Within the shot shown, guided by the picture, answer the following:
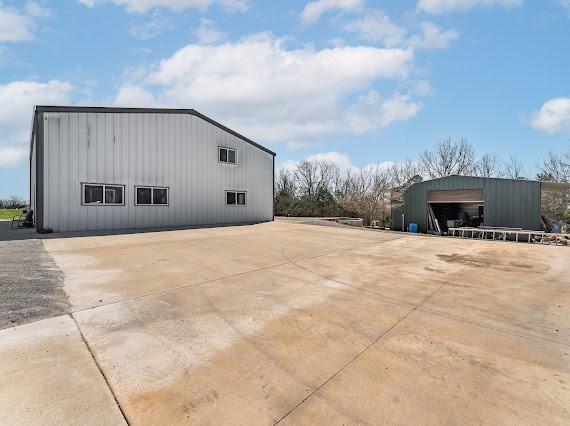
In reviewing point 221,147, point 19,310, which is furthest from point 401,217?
point 19,310

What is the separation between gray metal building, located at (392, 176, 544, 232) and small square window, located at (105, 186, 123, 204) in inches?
658

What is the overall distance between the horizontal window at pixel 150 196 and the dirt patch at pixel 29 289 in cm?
674

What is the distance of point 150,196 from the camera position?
14.1 m

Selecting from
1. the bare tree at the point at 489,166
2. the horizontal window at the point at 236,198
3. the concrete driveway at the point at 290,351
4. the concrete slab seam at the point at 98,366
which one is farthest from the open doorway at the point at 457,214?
the concrete slab seam at the point at 98,366

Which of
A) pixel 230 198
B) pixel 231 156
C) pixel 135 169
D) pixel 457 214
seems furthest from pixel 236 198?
pixel 457 214

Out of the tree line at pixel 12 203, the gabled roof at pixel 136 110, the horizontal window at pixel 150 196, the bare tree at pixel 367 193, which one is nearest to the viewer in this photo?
the gabled roof at pixel 136 110

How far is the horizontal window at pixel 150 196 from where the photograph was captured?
45.2 ft

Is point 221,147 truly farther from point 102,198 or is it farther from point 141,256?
point 141,256

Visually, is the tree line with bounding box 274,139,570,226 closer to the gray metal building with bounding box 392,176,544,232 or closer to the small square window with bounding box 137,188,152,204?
the gray metal building with bounding box 392,176,544,232

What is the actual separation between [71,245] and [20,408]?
8018 mm

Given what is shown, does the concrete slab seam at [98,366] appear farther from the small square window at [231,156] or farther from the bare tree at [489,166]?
the bare tree at [489,166]

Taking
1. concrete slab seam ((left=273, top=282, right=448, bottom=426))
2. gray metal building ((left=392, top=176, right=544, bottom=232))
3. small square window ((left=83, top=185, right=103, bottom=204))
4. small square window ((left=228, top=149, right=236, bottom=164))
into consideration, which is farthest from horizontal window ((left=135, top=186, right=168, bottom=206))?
gray metal building ((left=392, top=176, right=544, bottom=232))

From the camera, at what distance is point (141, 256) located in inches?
289

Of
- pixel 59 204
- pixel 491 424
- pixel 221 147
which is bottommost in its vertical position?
pixel 491 424
